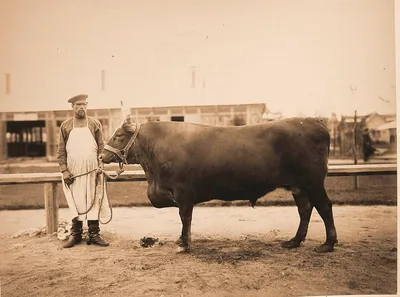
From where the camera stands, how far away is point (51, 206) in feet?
9.29

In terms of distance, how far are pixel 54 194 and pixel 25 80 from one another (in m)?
0.85

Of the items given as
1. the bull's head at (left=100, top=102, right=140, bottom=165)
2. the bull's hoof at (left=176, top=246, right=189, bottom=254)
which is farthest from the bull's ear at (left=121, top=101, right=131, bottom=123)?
the bull's hoof at (left=176, top=246, right=189, bottom=254)

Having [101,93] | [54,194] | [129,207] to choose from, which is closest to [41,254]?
[54,194]

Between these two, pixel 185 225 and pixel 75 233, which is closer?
pixel 185 225

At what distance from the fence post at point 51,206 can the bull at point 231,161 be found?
49 cm

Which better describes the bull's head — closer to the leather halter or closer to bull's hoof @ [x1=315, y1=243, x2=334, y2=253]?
the leather halter

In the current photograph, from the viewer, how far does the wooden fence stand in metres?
2.79

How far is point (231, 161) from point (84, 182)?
A: 1108mm

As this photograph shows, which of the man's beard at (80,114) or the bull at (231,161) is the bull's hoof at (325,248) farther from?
the man's beard at (80,114)

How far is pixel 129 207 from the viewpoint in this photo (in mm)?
2834

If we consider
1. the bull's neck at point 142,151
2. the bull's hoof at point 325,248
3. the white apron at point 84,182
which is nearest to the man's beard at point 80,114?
the white apron at point 84,182

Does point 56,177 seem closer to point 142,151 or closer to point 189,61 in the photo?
point 142,151

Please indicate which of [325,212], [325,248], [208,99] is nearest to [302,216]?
[325,212]

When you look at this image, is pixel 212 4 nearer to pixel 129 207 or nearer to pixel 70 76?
pixel 70 76
